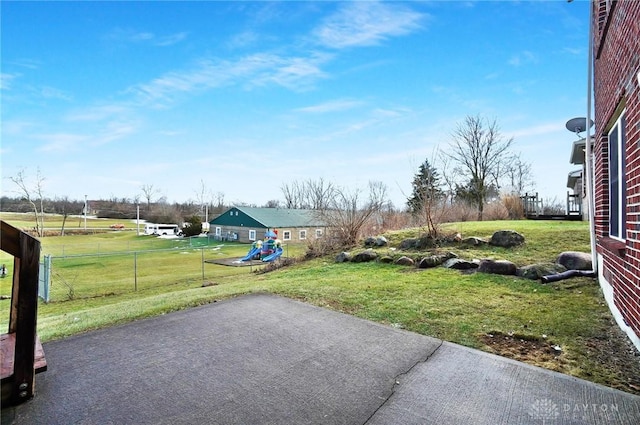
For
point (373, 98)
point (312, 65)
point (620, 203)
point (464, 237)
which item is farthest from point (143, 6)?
point (464, 237)

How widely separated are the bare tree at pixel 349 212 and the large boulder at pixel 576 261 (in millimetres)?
6932

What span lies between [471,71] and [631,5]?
20.6 feet

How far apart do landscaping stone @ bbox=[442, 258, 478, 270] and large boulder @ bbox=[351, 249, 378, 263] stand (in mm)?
2326

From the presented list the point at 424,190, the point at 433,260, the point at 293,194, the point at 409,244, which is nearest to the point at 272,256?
the point at 409,244

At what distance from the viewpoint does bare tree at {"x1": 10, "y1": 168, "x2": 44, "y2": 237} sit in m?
21.3

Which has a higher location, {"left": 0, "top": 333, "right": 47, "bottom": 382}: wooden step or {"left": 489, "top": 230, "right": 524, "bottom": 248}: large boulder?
{"left": 489, "top": 230, "right": 524, "bottom": 248}: large boulder

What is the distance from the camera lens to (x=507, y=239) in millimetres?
8727

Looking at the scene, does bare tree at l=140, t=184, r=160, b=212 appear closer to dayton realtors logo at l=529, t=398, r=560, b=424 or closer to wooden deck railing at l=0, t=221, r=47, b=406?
wooden deck railing at l=0, t=221, r=47, b=406

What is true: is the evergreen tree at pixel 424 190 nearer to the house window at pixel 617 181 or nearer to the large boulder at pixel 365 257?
the large boulder at pixel 365 257

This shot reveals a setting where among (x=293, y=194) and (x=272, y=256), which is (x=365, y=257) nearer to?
(x=272, y=256)

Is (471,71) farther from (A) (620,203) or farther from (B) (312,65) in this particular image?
(A) (620,203)

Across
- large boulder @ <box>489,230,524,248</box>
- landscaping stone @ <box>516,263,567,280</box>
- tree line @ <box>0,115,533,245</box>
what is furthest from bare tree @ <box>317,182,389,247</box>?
landscaping stone @ <box>516,263,567,280</box>

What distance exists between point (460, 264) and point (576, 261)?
6.91 feet

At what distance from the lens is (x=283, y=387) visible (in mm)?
2408
